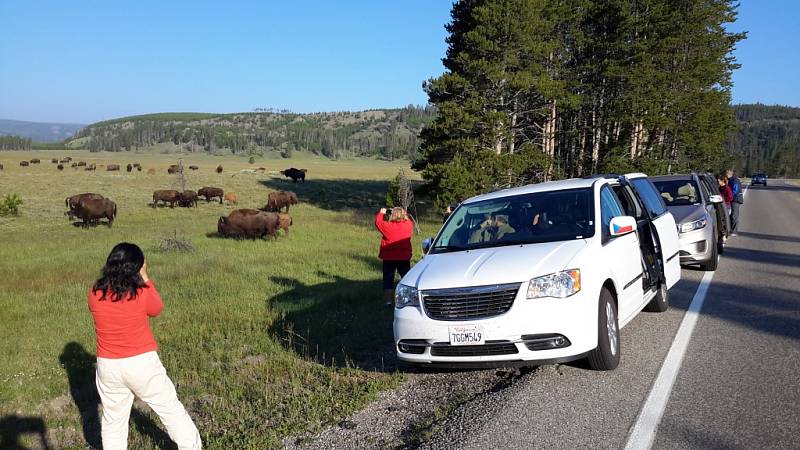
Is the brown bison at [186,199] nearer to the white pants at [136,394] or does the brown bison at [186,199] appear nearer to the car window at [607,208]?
the car window at [607,208]

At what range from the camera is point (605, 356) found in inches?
230

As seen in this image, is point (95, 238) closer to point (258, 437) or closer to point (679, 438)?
point (258, 437)

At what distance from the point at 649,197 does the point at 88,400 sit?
7.91 m

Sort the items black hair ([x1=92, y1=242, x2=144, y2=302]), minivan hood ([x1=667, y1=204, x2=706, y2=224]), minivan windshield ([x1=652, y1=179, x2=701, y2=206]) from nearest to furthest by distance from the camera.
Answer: black hair ([x1=92, y1=242, x2=144, y2=302]), minivan hood ([x1=667, y1=204, x2=706, y2=224]), minivan windshield ([x1=652, y1=179, x2=701, y2=206])

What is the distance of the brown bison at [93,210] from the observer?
28.5 metres

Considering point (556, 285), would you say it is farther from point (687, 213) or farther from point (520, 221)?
point (687, 213)

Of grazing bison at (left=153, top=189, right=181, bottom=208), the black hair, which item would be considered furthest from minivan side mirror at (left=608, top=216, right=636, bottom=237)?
grazing bison at (left=153, top=189, right=181, bottom=208)

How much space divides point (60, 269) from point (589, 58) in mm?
30071

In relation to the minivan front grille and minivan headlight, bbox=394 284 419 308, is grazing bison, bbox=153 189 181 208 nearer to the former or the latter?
minivan headlight, bbox=394 284 419 308

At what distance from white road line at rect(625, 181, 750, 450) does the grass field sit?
2.28 m

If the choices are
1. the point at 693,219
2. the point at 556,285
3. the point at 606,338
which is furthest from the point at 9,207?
the point at 606,338

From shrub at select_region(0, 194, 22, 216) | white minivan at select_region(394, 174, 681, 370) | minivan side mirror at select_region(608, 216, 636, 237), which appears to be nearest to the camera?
white minivan at select_region(394, 174, 681, 370)

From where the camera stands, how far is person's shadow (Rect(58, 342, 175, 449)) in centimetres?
574

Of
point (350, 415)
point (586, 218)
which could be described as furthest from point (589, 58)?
point (350, 415)
